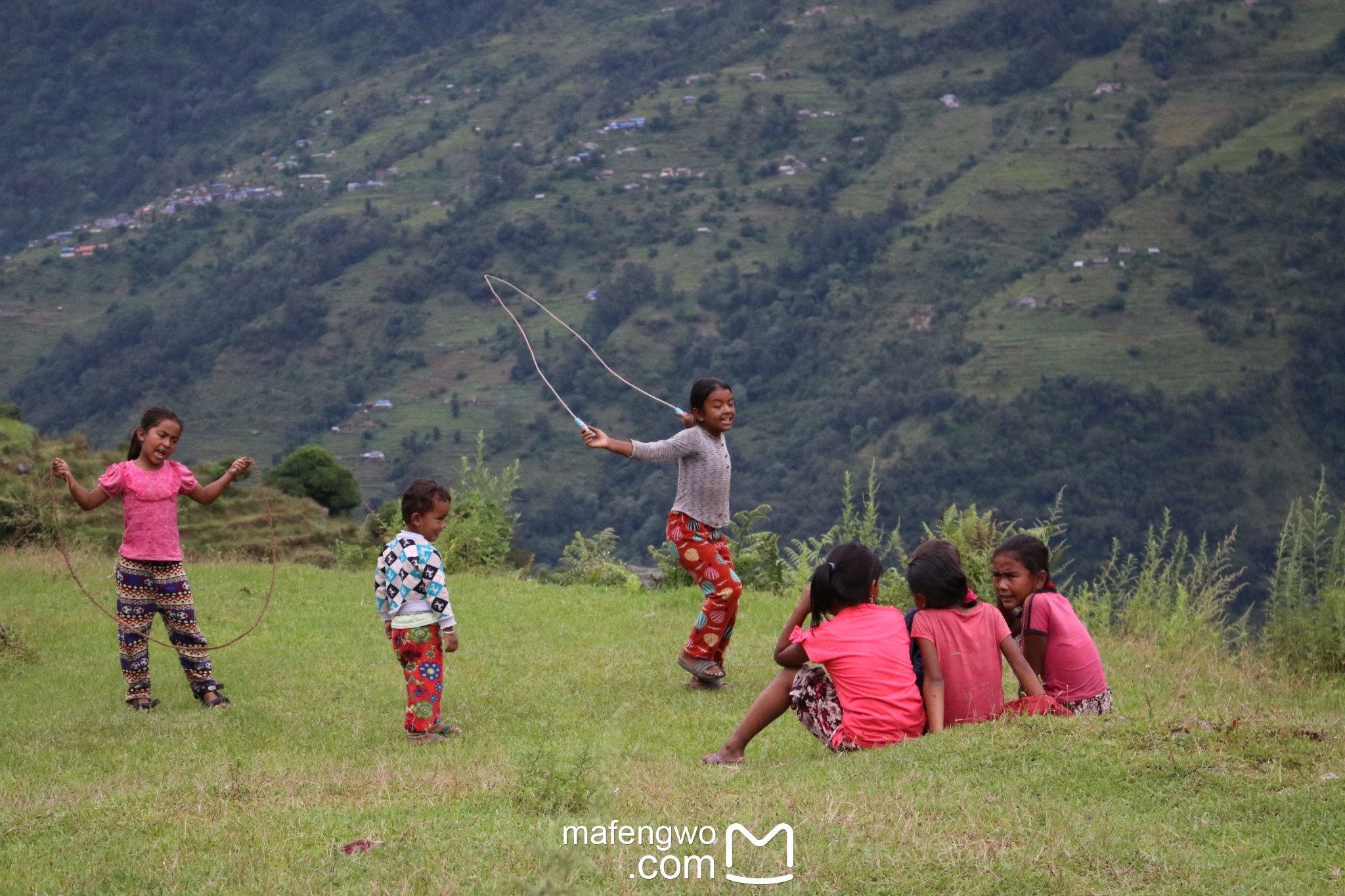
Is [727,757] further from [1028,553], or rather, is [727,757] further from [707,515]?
[707,515]

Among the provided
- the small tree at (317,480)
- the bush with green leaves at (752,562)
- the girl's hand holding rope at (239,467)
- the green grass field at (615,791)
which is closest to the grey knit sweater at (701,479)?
the green grass field at (615,791)

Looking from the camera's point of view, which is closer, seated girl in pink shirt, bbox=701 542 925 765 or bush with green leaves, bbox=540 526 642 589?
seated girl in pink shirt, bbox=701 542 925 765

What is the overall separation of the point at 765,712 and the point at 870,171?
90179 mm

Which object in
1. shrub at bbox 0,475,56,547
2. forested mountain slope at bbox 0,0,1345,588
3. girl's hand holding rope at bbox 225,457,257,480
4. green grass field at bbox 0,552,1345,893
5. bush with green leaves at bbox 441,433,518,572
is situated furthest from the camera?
forested mountain slope at bbox 0,0,1345,588

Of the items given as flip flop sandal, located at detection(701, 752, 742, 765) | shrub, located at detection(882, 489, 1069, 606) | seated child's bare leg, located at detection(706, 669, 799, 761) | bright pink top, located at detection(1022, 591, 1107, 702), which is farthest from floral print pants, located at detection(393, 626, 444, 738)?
shrub, located at detection(882, 489, 1069, 606)

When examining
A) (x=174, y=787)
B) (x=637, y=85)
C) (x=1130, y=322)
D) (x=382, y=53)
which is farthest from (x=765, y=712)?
(x=382, y=53)

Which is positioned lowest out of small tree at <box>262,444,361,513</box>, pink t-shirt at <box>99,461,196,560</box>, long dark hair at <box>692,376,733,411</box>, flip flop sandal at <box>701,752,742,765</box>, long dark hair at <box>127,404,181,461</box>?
small tree at <box>262,444,361,513</box>

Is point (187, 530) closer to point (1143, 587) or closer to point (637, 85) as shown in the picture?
point (1143, 587)

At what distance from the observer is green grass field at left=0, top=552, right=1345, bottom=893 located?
4176mm

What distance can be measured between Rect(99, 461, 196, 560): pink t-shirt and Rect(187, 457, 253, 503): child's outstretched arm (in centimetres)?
15

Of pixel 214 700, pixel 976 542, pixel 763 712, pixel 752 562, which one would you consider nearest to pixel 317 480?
pixel 752 562

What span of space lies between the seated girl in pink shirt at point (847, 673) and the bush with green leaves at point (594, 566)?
6733mm

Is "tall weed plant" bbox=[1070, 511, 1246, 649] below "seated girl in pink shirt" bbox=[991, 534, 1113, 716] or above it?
below

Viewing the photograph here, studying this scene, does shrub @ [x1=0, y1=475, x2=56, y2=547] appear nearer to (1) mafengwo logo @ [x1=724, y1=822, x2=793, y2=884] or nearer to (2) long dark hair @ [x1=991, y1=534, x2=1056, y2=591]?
(2) long dark hair @ [x1=991, y1=534, x2=1056, y2=591]
